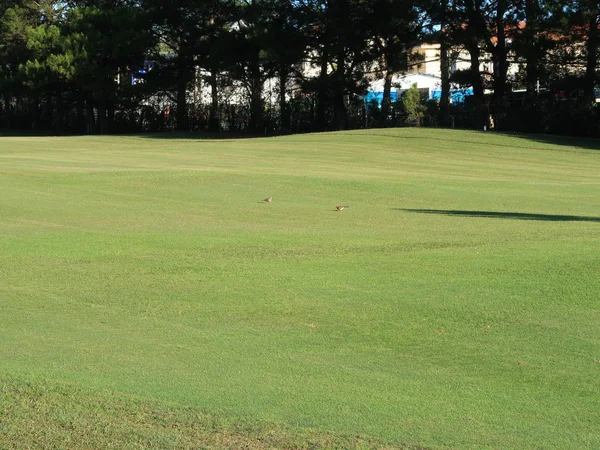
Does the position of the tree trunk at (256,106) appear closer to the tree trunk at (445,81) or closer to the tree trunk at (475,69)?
the tree trunk at (445,81)

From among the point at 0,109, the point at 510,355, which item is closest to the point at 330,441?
the point at 510,355

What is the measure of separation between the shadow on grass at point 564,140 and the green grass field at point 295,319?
1797 centimetres

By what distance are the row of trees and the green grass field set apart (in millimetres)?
23986

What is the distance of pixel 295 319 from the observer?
7.46m

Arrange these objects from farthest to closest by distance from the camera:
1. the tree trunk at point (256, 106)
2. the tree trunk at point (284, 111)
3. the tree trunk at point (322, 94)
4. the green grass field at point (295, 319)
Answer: the tree trunk at point (256, 106)
the tree trunk at point (284, 111)
the tree trunk at point (322, 94)
the green grass field at point (295, 319)

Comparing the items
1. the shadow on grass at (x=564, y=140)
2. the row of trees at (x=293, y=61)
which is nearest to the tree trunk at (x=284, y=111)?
the row of trees at (x=293, y=61)

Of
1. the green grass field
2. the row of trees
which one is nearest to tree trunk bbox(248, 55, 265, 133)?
the row of trees

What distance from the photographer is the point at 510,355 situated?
21.2 ft

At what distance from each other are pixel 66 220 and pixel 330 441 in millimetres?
9120

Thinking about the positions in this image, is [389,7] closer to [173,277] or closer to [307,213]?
[307,213]

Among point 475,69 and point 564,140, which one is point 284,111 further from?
point 564,140

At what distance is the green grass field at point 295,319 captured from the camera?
505 centimetres

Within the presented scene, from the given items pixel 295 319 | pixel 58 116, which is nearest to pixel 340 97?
pixel 58 116

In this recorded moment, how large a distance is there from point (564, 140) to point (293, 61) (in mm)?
14679
